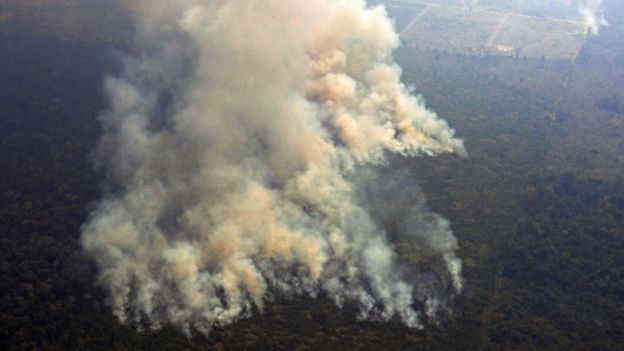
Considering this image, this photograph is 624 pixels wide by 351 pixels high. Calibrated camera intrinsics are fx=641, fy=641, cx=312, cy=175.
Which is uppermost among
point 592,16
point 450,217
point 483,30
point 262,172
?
point 592,16

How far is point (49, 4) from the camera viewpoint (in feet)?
Result: 383

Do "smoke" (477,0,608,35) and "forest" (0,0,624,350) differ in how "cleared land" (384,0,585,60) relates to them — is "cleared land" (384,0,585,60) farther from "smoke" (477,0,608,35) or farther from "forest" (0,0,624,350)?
"forest" (0,0,624,350)

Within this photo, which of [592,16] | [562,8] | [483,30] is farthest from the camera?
[562,8]

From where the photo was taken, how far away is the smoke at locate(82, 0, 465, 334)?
5350 cm

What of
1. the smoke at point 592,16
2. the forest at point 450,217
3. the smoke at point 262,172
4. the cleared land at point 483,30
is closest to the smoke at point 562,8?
the smoke at point 592,16

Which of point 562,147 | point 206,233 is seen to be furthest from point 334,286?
point 562,147

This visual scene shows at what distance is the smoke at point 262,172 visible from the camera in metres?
53.5

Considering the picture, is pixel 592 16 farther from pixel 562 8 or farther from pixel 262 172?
pixel 262 172

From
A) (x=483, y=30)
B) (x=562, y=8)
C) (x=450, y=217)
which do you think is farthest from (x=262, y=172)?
(x=562, y=8)

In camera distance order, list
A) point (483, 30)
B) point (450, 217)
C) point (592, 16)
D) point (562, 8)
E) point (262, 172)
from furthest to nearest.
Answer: point (562, 8), point (592, 16), point (483, 30), point (450, 217), point (262, 172)

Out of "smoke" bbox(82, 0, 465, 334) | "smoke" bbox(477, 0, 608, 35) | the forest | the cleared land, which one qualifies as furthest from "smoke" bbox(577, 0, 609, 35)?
"smoke" bbox(82, 0, 465, 334)

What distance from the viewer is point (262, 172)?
6525 cm

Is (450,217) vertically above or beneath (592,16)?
beneath

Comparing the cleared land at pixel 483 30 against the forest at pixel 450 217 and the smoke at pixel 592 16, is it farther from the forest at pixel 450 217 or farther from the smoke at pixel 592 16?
the forest at pixel 450 217
